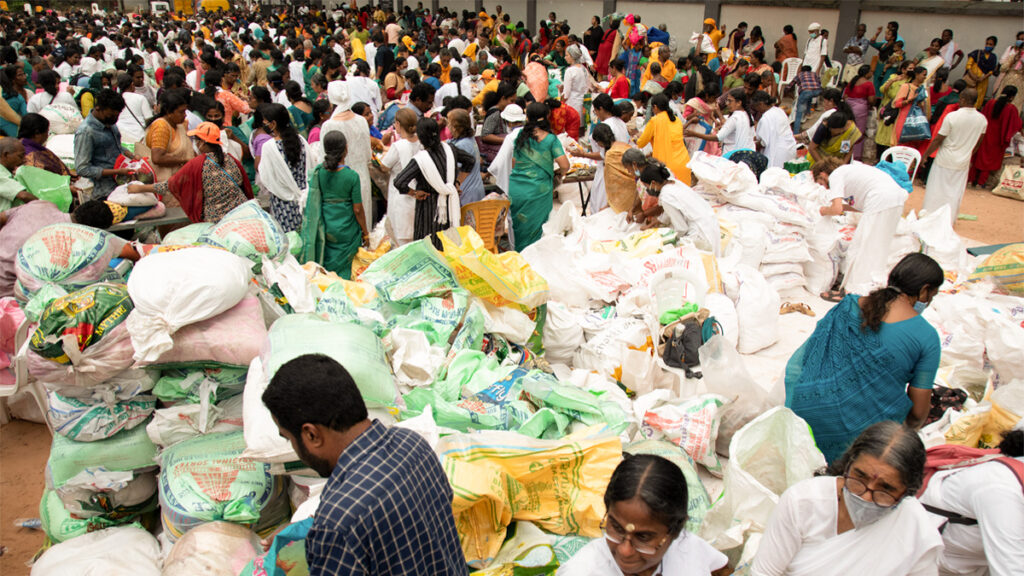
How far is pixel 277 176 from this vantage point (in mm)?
4617

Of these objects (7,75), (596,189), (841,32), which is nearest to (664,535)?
(596,189)

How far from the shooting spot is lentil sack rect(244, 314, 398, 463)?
2299 millimetres

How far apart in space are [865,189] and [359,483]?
4.55 m

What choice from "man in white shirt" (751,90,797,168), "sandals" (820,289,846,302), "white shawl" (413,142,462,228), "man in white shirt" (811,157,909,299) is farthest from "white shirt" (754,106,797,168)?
"white shawl" (413,142,462,228)

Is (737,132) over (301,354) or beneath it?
over

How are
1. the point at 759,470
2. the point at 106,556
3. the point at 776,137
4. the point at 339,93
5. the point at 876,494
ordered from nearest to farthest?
the point at 876,494
the point at 106,556
the point at 759,470
the point at 339,93
the point at 776,137

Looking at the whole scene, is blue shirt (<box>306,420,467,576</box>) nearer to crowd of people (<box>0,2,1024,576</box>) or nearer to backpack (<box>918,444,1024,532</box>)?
crowd of people (<box>0,2,1024,576</box>)

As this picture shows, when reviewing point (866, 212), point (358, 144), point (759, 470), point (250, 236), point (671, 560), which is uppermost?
point (358, 144)

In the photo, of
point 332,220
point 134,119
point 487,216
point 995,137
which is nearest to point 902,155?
point 995,137

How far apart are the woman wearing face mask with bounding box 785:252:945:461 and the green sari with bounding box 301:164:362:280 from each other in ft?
10.00

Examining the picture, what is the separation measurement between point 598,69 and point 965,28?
6.28 metres

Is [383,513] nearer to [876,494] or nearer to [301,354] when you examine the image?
[301,354]

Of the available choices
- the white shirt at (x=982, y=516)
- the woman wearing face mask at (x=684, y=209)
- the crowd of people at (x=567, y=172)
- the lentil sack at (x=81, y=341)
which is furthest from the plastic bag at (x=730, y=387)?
the lentil sack at (x=81, y=341)

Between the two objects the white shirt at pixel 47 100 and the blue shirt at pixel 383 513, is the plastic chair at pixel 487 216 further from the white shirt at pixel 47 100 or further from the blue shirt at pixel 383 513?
the white shirt at pixel 47 100
